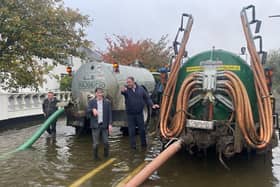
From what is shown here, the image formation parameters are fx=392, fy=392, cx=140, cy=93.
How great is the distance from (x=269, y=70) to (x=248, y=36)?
922mm

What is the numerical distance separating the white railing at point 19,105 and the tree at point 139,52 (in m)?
14.9

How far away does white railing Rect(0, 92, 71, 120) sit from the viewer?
14173 millimetres

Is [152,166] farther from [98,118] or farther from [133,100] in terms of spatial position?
[133,100]

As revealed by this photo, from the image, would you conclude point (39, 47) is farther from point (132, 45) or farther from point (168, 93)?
point (132, 45)

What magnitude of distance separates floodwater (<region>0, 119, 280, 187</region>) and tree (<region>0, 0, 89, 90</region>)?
4044 millimetres

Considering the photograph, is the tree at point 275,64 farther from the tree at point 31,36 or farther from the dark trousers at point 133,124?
the dark trousers at point 133,124

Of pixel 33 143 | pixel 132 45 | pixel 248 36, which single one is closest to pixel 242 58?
pixel 248 36

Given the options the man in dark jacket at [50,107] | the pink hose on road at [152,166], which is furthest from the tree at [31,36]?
the pink hose on road at [152,166]

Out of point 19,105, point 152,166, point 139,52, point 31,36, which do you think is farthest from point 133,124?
point 139,52

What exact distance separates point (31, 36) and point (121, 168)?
23.3ft

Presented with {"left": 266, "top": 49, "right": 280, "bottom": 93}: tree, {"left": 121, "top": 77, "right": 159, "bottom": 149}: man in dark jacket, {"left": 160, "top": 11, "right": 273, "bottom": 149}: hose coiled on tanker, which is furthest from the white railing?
{"left": 266, "top": 49, "right": 280, "bottom": 93}: tree

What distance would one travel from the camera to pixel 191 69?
771 cm

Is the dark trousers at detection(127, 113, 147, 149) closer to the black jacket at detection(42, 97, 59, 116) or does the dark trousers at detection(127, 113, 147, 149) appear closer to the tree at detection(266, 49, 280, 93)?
the black jacket at detection(42, 97, 59, 116)

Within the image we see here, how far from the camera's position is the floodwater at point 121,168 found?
6.59 m
